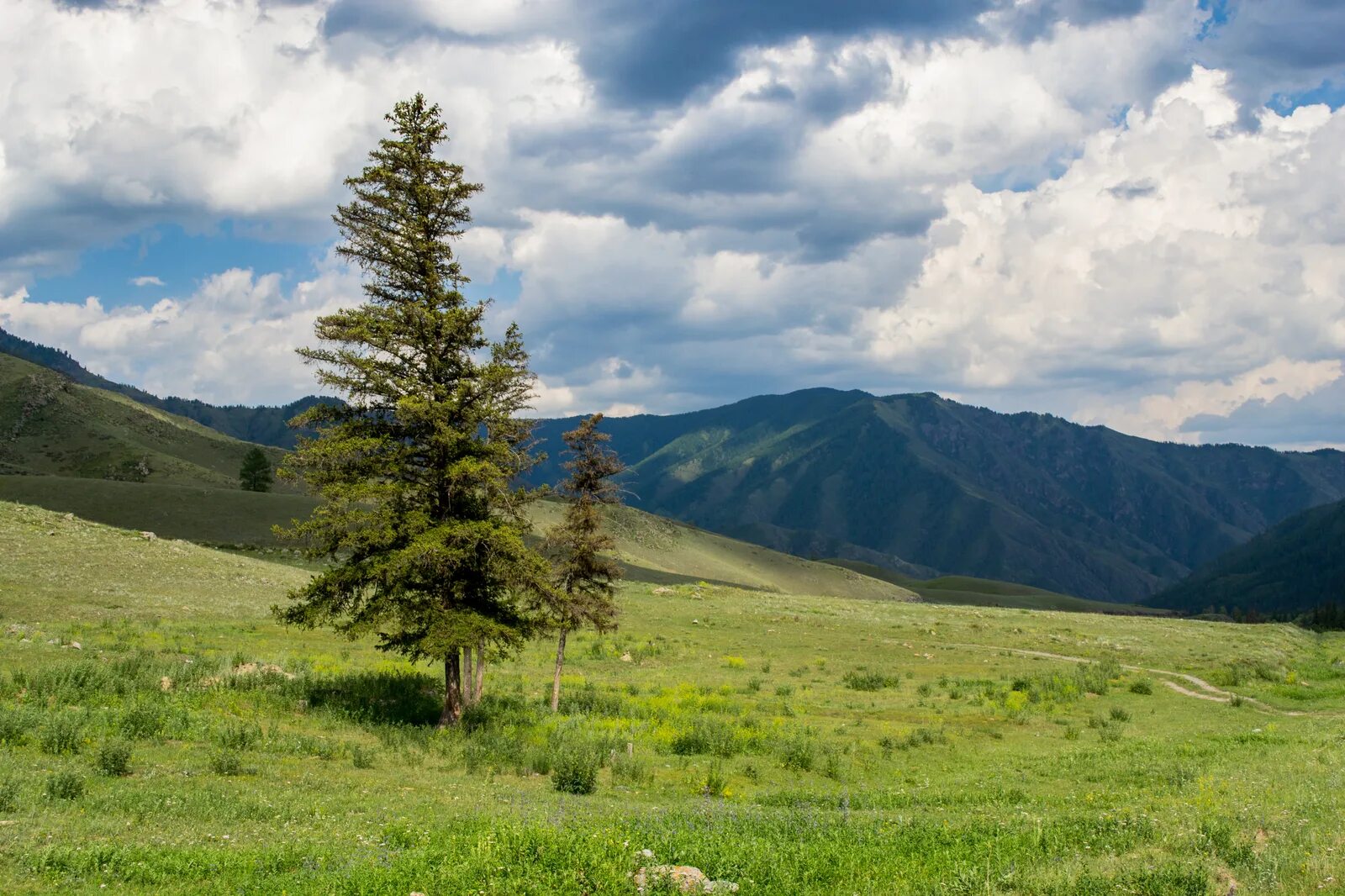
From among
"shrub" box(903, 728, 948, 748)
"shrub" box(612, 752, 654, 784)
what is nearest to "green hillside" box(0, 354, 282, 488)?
"shrub" box(612, 752, 654, 784)

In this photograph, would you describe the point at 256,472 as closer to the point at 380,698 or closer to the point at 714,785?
the point at 380,698

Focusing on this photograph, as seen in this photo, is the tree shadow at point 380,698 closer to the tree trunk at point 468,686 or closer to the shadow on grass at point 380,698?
the shadow on grass at point 380,698

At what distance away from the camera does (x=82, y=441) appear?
16288 cm

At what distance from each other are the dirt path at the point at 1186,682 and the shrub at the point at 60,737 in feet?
133

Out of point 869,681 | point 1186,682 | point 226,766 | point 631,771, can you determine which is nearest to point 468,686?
point 631,771

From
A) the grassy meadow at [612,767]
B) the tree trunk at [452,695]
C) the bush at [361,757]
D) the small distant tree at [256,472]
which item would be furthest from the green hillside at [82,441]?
the bush at [361,757]

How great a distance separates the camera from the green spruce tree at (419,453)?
24.0 metres

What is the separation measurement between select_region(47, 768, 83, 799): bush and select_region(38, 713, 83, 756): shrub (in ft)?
9.62

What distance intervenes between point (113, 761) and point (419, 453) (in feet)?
37.8

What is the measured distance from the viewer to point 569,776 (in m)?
19.5

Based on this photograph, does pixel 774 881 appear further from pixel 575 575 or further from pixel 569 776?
pixel 575 575

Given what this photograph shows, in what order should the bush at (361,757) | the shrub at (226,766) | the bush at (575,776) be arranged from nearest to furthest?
1. the shrub at (226,766)
2. the bush at (361,757)
3. the bush at (575,776)

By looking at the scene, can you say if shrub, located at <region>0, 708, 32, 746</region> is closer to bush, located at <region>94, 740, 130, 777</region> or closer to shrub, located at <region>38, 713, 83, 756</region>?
shrub, located at <region>38, 713, 83, 756</region>

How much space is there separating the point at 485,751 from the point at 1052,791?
13588 millimetres
